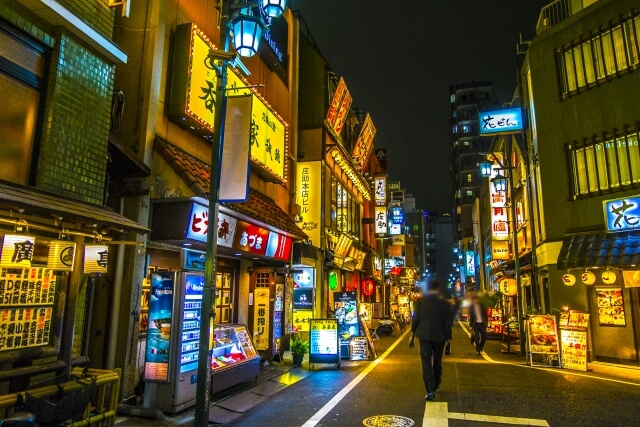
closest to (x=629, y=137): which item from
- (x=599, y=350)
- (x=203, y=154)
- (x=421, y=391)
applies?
(x=599, y=350)

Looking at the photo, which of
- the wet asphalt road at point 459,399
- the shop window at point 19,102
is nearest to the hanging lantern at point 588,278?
the wet asphalt road at point 459,399

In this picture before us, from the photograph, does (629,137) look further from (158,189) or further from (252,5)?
(158,189)

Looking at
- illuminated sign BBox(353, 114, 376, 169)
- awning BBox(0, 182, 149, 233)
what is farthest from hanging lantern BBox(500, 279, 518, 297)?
awning BBox(0, 182, 149, 233)

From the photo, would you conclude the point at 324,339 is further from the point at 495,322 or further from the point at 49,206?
the point at 495,322

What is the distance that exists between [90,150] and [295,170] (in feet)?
41.4

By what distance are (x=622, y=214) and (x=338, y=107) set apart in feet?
45.9

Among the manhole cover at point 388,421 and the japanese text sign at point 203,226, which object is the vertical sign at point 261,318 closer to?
the japanese text sign at point 203,226

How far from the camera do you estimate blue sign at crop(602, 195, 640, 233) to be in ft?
45.9

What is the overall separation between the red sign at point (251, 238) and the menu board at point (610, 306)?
1253 cm

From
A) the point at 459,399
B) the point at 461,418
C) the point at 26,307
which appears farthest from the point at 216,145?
the point at 459,399

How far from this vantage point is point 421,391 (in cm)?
998

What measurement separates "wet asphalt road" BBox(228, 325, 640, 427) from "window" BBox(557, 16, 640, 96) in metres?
11.1

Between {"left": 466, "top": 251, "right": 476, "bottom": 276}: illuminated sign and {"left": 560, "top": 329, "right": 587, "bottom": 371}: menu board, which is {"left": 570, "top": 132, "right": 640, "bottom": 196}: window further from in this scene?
→ {"left": 466, "top": 251, "right": 476, "bottom": 276}: illuminated sign

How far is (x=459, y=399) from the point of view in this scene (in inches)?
362
